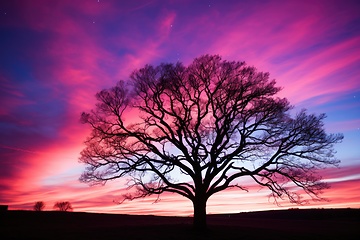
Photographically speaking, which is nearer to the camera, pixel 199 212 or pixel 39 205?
pixel 199 212

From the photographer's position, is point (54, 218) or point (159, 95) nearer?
point (159, 95)

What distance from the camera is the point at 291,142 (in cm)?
2233

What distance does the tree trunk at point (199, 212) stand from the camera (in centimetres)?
2178

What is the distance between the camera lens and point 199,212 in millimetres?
22031

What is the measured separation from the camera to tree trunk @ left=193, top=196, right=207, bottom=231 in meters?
21.8

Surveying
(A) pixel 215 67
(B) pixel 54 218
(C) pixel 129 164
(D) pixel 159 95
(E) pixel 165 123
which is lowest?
(B) pixel 54 218

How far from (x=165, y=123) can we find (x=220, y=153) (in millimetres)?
4566

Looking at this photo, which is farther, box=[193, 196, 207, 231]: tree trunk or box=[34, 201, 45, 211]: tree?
box=[34, 201, 45, 211]: tree

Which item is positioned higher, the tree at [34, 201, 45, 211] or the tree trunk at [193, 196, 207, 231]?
the tree at [34, 201, 45, 211]

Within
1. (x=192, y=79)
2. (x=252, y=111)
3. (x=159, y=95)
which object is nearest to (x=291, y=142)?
(x=252, y=111)

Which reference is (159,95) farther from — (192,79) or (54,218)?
(54,218)

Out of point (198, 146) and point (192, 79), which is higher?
point (192, 79)

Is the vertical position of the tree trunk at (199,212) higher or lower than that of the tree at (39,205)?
lower

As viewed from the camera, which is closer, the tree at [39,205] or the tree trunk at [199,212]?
→ the tree trunk at [199,212]
